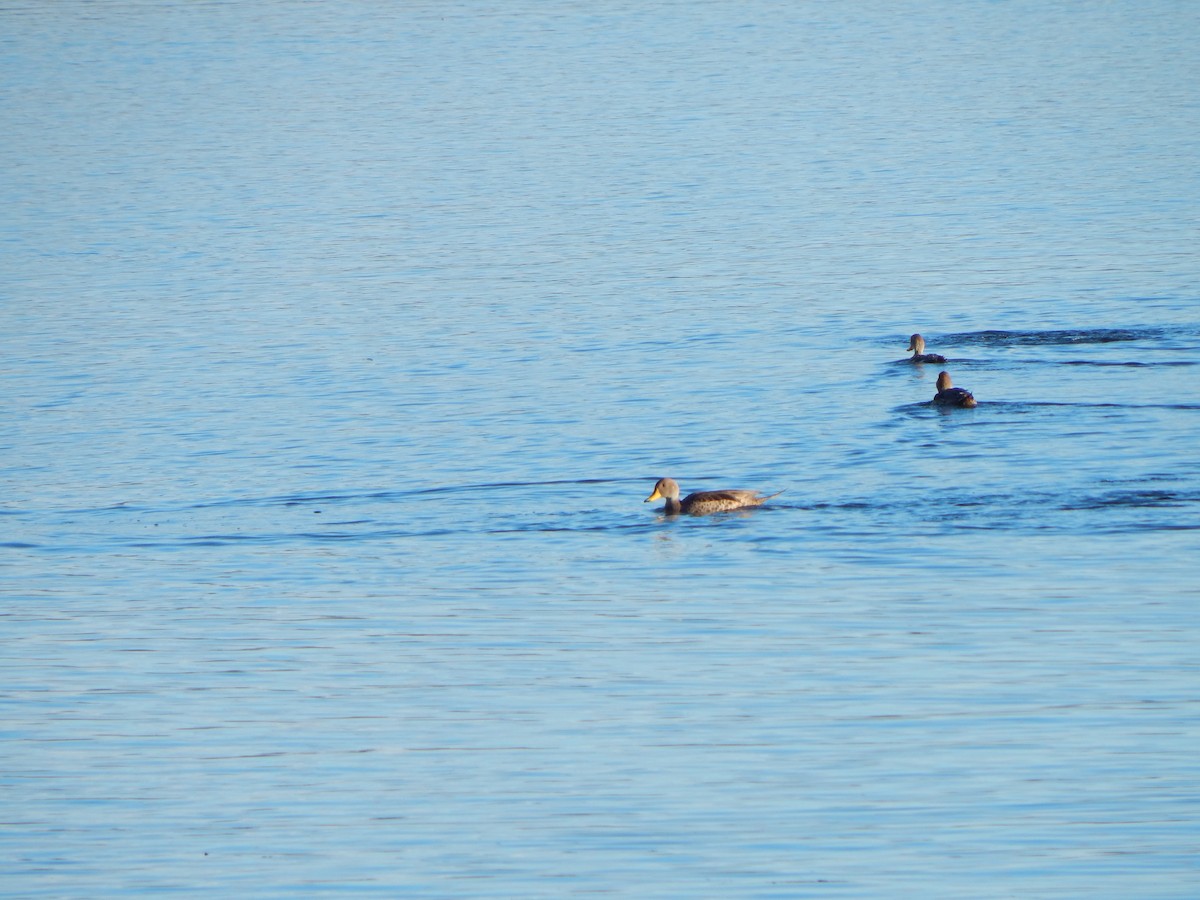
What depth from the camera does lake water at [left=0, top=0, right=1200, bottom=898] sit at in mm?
11008

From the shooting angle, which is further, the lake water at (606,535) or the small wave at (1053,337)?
the small wave at (1053,337)

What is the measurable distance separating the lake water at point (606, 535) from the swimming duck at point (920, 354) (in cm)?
26

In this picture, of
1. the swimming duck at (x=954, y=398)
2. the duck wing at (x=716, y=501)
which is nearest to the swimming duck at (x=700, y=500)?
the duck wing at (x=716, y=501)

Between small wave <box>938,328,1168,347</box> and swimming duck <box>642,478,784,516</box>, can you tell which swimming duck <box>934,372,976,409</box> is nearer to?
swimming duck <box>642,478,784,516</box>

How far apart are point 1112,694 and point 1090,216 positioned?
2511 centimetres

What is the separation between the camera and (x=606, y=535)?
17.3 m

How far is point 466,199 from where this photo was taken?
43406 millimetres

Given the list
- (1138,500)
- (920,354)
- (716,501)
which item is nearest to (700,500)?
(716,501)

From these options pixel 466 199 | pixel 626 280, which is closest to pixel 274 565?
pixel 626 280

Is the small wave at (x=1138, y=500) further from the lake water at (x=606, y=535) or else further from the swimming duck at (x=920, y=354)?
the swimming duck at (x=920, y=354)

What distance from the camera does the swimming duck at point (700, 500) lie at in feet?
56.9

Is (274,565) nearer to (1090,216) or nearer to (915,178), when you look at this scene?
(1090,216)

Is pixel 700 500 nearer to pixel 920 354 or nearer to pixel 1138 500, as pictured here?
pixel 1138 500

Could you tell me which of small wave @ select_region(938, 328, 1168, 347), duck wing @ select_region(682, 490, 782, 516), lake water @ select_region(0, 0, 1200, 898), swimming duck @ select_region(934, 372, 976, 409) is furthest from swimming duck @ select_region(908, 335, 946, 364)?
duck wing @ select_region(682, 490, 782, 516)
